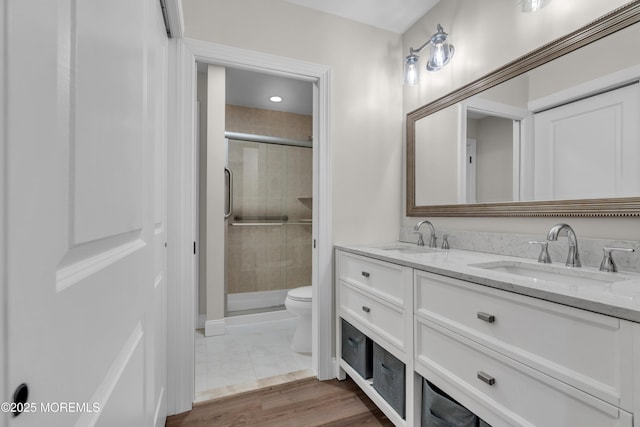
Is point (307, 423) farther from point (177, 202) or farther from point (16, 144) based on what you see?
point (16, 144)

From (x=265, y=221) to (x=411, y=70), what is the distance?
2.18 m

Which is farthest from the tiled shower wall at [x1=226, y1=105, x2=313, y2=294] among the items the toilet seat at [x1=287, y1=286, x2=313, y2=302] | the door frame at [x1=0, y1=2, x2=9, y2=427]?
the door frame at [x1=0, y1=2, x2=9, y2=427]

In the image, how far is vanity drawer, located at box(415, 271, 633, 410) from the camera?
694mm

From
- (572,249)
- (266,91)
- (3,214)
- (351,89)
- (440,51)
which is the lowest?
(572,249)

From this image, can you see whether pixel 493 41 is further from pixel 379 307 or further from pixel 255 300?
pixel 255 300

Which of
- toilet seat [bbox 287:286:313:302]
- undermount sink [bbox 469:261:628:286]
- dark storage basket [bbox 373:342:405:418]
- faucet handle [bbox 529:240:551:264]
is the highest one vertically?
faucet handle [bbox 529:240:551:264]

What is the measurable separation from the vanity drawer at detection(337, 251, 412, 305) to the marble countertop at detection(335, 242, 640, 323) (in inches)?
2.0

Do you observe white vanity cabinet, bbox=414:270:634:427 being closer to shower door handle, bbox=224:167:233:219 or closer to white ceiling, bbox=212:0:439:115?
white ceiling, bbox=212:0:439:115

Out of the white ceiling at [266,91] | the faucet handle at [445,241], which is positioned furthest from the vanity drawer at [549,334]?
the white ceiling at [266,91]

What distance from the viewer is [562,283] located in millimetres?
1077

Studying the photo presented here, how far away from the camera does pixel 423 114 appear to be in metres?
2.10

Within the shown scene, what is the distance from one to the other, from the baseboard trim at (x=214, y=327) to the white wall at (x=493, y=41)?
1.84 meters

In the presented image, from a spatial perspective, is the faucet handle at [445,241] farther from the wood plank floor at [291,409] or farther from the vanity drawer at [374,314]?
the wood plank floor at [291,409]

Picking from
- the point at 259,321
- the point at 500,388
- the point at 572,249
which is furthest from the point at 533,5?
the point at 259,321
